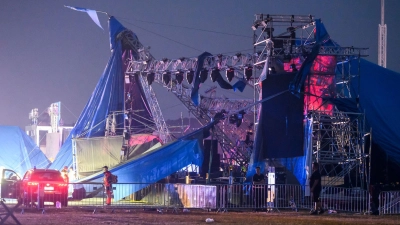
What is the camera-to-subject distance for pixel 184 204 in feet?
80.3

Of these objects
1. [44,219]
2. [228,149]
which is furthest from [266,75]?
[44,219]

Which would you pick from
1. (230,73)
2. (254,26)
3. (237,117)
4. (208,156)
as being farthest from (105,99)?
(254,26)

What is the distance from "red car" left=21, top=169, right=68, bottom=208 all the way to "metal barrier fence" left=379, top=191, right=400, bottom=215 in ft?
37.8

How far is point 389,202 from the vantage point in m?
23.3

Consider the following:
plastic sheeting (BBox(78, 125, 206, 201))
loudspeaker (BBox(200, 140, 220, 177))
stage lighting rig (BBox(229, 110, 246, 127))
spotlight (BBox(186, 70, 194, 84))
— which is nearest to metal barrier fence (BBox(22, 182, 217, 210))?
plastic sheeting (BBox(78, 125, 206, 201))

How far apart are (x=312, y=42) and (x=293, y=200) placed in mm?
9680

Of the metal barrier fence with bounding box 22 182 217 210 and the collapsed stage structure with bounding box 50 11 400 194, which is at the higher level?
the collapsed stage structure with bounding box 50 11 400 194

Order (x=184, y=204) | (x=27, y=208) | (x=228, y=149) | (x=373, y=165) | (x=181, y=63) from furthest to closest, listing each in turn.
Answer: (x=228, y=149) → (x=181, y=63) → (x=373, y=165) → (x=184, y=204) → (x=27, y=208)

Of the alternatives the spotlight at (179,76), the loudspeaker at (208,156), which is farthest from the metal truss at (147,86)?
the loudspeaker at (208,156)

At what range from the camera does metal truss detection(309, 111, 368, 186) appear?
2805 centimetres

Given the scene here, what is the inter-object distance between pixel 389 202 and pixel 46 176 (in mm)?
13017

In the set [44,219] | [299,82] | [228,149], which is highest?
[299,82]

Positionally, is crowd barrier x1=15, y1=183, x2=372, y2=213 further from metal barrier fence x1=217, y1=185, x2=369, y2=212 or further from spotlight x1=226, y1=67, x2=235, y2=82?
spotlight x1=226, y1=67, x2=235, y2=82

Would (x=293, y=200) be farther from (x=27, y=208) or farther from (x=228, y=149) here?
(x=228, y=149)
